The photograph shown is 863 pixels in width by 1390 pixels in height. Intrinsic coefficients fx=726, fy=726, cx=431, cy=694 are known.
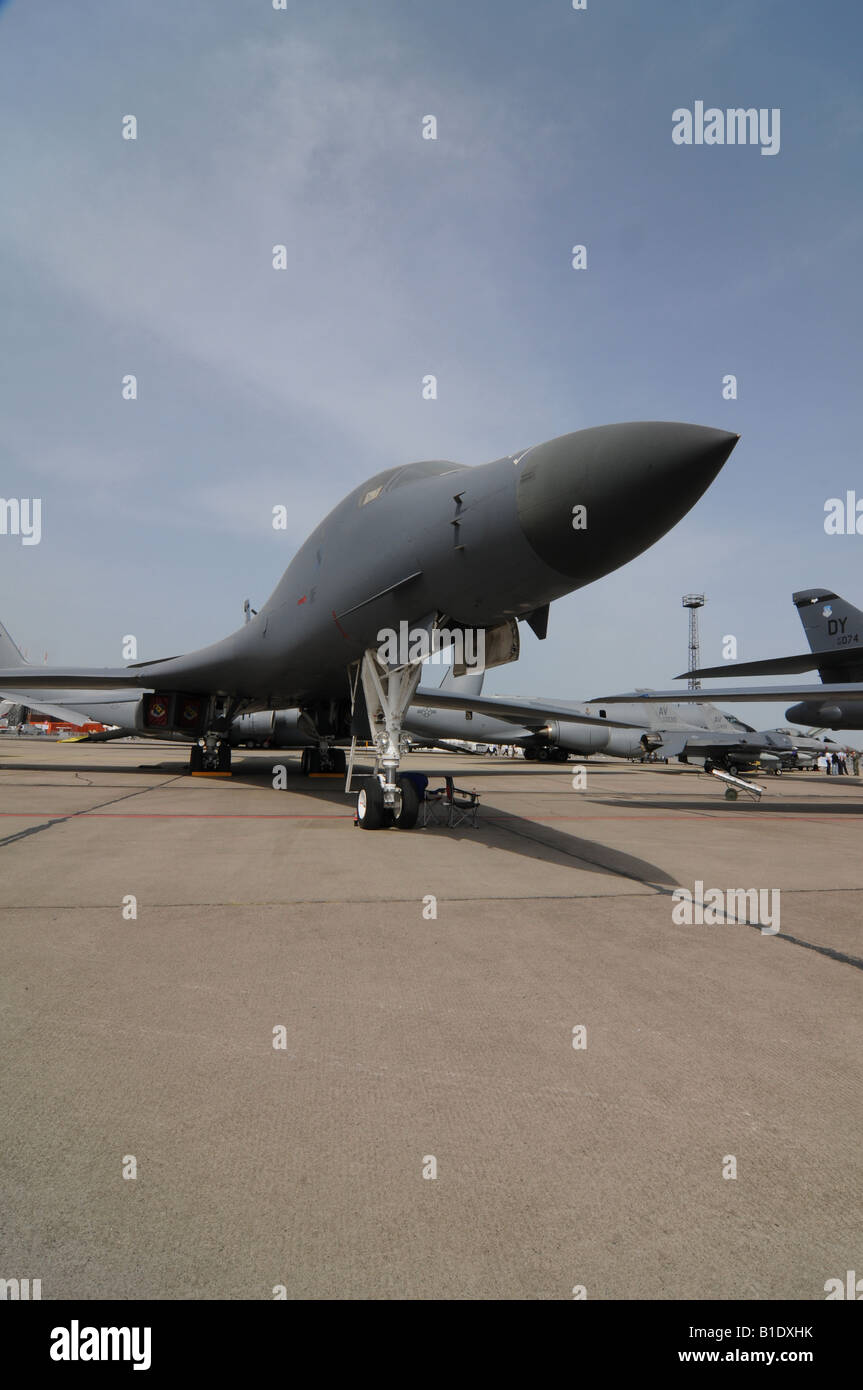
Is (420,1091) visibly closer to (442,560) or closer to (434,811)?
(442,560)

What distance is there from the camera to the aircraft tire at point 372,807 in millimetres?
7336

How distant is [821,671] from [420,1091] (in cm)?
1739

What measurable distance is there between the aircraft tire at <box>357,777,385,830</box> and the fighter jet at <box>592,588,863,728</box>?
6.04m

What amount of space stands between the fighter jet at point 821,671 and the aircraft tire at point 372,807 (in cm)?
604

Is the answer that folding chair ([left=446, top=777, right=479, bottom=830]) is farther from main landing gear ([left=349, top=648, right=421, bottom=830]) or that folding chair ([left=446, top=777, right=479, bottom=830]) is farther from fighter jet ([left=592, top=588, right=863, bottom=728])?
fighter jet ([left=592, top=588, right=863, bottom=728])

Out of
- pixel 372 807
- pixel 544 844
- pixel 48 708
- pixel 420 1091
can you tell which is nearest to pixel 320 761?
pixel 372 807

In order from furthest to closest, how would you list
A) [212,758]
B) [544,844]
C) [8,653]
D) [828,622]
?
[8,653] < [828,622] < [212,758] < [544,844]

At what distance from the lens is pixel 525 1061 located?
89.6 inches

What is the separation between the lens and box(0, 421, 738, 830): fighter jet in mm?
4742

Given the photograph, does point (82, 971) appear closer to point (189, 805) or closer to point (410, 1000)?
point (410, 1000)

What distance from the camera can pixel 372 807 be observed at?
24.0 feet

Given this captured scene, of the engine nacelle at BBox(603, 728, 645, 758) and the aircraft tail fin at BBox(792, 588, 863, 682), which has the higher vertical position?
the aircraft tail fin at BBox(792, 588, 863, 682)

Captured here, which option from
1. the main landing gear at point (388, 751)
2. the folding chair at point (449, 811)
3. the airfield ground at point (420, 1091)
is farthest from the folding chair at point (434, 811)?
the airfield ground at point (420, 1091)

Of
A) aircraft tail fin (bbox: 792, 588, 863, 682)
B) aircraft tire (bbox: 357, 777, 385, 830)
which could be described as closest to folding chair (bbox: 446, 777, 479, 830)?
aircraft tire (bbox: 357, 777, 385, 830)
